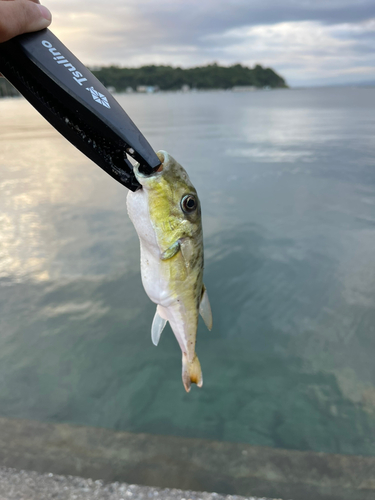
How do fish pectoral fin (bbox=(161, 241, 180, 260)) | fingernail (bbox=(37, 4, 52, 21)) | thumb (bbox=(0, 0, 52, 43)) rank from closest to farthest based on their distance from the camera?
thumb (bbox=(0, 0, 52, 43)), fingernail (bbox=(37, 4, 52, 21)), fish pectoral fin (bbox=(161, 241, 180, 260))

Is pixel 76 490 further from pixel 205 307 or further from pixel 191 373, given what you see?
pixel 205 307

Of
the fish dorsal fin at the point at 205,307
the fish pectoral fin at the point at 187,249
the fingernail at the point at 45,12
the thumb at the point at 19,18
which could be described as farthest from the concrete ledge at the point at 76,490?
the fingernail at the point at 45,12

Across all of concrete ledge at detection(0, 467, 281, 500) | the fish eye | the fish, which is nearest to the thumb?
the fish

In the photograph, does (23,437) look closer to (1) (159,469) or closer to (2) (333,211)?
(1) (159,469)

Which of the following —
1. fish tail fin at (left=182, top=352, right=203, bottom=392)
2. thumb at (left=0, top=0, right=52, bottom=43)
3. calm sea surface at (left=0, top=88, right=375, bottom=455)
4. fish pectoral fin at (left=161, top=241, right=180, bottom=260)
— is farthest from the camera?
calm sea surface at (left=0, top=88, right=375, bottom=455)

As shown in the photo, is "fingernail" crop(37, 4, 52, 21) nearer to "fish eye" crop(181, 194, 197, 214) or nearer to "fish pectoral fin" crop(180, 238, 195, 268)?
"fish eye" crop(181, 194, 197, 214)

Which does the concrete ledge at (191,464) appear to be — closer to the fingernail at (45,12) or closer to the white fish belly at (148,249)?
the white fish belly at (148,249)
